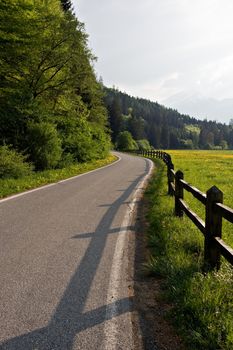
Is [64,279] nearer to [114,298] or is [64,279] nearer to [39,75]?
[114,298]

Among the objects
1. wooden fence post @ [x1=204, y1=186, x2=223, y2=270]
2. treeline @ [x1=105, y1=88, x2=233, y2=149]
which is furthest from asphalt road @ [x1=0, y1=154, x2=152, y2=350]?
treeline @ [x1=105, y1=88, x2=233, y2=149]

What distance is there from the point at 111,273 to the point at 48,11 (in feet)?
67.9

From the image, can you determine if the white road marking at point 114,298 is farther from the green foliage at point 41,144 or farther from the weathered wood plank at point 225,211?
the green foliage at point 41,144

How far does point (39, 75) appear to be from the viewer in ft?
73.1

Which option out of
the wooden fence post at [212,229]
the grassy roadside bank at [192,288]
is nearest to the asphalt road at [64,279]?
the grassy roadside bank at [192,288]

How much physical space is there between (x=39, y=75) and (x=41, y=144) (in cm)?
529

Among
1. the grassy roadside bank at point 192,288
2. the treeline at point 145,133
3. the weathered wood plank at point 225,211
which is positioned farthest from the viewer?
the treeline at point 145,133

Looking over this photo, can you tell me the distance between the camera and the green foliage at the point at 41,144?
1985 centimetres

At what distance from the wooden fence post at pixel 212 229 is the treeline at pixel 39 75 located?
1336cm

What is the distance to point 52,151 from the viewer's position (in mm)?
20891

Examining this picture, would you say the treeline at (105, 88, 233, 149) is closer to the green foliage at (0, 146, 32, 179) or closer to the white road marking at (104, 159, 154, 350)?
the green foliage at (0, 146, 32, 179)

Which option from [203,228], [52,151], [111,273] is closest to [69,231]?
[111,273]

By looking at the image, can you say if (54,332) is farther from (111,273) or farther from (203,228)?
(203,228)

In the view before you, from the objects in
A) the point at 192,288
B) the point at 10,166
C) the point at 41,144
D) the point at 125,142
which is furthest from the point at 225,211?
the point at 125,142
